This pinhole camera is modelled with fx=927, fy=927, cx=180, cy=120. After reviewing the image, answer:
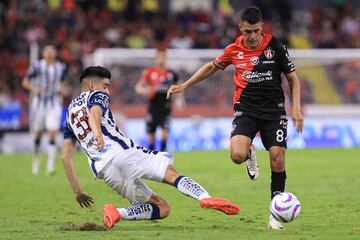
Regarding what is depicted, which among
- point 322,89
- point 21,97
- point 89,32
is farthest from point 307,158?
point 89,32

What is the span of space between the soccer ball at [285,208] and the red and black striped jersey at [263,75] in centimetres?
121

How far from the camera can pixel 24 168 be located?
853 inches

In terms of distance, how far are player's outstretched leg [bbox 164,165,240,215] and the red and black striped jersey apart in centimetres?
131

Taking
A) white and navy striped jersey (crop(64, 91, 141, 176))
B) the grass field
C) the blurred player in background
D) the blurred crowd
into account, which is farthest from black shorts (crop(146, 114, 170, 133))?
white and navy striped jersey (crop(64, 91, 141, 176))

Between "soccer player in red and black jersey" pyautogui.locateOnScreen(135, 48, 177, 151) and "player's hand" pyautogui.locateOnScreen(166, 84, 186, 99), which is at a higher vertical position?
"player's hand" pyautogui.locateOnScreen(166, 84, 186, 99)

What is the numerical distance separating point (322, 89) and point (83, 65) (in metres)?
7.64

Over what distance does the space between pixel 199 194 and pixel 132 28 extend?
77.1 ft

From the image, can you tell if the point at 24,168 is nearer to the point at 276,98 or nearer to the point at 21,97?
the point at 21,97

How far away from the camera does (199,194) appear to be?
32.7 feet

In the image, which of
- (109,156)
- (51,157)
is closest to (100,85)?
(109,156)

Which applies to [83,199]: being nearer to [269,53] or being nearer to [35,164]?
[269,53]

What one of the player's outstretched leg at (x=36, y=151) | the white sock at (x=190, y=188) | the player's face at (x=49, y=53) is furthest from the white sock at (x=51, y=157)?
the white sock at (x=190, y=188)

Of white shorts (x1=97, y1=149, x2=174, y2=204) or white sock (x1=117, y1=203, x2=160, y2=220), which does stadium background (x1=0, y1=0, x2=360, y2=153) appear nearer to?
white sock (x1=117, y1=203, x2=160, y2=220)

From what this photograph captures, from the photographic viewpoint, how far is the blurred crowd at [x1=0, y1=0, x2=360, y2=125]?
1179 inches
